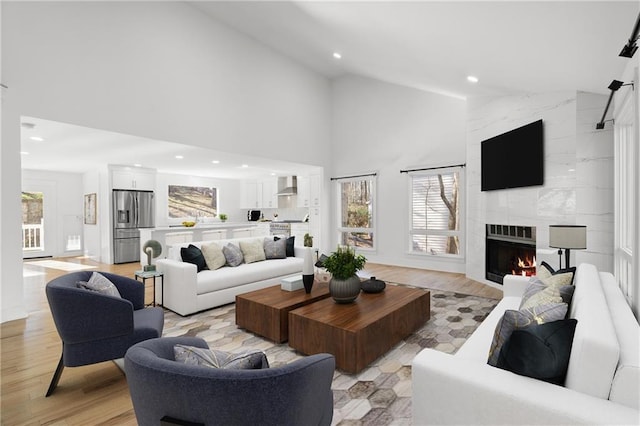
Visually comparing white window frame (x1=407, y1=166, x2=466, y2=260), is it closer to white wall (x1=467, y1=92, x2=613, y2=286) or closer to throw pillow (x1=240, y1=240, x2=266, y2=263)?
white wall (x1=467, y1=92, x2=613, y2=286)

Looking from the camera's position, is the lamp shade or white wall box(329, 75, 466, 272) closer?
the lamp shade

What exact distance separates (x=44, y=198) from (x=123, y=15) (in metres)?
6.05

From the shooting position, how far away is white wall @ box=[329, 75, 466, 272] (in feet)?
20.6

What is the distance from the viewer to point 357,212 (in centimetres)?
776

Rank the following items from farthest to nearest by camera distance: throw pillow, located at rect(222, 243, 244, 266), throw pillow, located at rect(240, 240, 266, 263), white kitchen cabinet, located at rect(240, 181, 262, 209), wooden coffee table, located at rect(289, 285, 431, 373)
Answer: white kitchen cabinet, located at rect(240, 181, 262, 209)
throw pillow, located at rect(240, 240, 266, 263)
throw pillow, located at rect(222, 243, 244, 266)
wooden coffee table, located at rect(289, 285, 431, 373)

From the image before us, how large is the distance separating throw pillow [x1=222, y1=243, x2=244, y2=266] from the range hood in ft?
14.9

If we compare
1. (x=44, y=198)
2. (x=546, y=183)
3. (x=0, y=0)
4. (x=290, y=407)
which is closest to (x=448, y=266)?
(x=546, y=183)

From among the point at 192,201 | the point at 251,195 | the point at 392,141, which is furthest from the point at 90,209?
the point at 392,141

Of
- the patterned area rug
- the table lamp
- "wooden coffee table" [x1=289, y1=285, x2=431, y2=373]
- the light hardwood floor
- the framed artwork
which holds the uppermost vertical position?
the framed artwork

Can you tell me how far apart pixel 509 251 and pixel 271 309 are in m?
3.93

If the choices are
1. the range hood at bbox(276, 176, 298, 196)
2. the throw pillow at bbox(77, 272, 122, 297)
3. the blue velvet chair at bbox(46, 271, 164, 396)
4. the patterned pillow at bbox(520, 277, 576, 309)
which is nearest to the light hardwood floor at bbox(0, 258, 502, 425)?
the blue velvet chair at bbox(46, 271, 164, 396)

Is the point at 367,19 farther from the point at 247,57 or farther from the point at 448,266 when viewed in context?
the point at 448,266

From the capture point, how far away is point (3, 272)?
3.60 metres

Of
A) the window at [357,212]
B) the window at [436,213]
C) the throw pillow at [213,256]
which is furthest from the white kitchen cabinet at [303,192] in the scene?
the throw pillow at [213,256]
